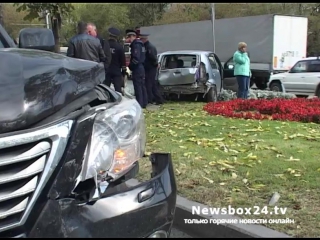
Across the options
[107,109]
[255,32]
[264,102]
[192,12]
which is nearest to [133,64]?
[264,102]

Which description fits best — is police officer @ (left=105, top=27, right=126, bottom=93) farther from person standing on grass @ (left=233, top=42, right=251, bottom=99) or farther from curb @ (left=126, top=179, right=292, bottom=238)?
curb @ (left=126, top=179, right=292, bottom=238)

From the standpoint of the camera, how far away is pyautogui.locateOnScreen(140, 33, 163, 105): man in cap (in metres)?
11.9

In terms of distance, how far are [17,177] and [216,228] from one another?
7.38 ft

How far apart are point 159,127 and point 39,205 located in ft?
20.9

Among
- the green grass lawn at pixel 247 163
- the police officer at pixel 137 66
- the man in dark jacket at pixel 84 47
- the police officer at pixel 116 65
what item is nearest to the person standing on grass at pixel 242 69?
the police officer at pixel 137 66

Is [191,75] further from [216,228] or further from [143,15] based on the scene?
[143,15]

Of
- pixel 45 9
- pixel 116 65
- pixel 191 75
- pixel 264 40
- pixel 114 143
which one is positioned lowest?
pixel 264 40

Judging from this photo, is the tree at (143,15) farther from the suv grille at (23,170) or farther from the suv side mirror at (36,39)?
the suv grille at (23,170)

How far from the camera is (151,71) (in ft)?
40.3

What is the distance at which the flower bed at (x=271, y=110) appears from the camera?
9076 millimetres

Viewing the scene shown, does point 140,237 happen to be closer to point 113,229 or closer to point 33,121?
point 113,229

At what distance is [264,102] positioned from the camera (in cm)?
1052

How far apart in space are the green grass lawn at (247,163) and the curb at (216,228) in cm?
13

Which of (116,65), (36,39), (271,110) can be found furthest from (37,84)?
(116,65)
